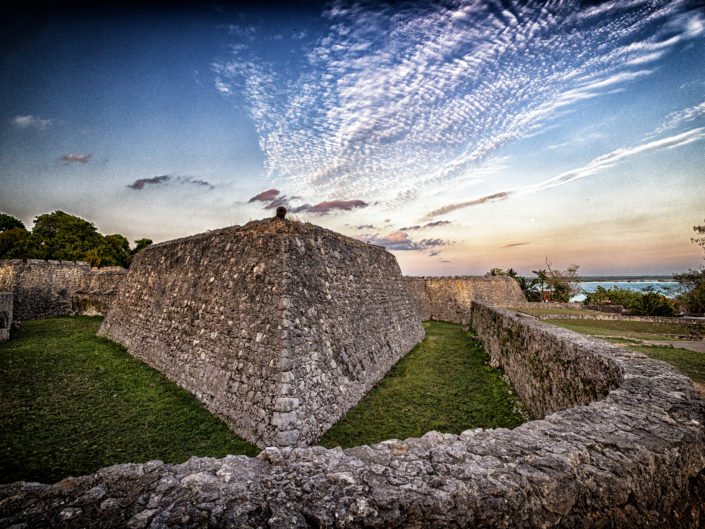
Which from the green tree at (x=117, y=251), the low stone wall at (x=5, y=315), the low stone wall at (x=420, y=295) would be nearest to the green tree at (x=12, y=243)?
the green tree at (x=117, y=251)

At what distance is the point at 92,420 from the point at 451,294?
95.4ft

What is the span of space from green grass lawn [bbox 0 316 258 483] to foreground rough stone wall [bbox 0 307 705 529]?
10.1ft

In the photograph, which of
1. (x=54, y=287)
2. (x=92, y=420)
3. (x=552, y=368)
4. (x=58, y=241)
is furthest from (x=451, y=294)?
(x=58, y=241)

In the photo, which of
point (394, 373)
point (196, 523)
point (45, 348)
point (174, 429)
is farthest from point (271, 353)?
point (45, 348)

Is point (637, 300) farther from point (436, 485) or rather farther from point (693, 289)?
point (436, 485)

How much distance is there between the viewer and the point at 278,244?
23.5 feet

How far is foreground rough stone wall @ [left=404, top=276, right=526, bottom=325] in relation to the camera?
30263 mm

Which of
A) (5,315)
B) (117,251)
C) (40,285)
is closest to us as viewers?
(5,315)

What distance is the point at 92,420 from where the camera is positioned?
20.6 feet

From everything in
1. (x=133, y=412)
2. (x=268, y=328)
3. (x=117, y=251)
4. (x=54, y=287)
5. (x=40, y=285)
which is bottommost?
(x=133, y=412)

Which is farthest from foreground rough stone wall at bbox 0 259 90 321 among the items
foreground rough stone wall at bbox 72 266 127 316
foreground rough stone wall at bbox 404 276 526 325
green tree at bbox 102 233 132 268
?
foreground rough stone wall at bbox 404 276 526 325

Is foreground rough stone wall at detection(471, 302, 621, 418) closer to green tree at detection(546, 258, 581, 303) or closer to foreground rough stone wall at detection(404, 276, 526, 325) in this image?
foreground rough stone wall at detection(404, 276, 526, 325)

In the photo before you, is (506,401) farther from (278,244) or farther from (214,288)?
(214,288)

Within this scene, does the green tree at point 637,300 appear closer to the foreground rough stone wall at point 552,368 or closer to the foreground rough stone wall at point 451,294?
the foreground rough stone wall at point 451,294
